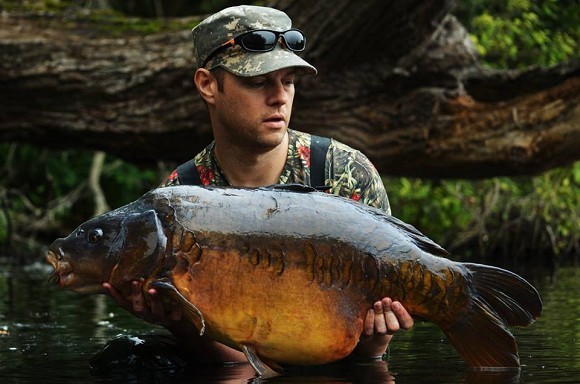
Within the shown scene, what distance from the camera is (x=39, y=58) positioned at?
9031mm

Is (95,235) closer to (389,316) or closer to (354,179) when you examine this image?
(389,316)

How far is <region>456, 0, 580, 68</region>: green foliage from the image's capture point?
11.4m

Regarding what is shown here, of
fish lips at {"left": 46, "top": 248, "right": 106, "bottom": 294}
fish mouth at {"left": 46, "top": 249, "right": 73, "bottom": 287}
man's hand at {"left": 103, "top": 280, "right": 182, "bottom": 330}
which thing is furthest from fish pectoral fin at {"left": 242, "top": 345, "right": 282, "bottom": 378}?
fish mouth at {"left": 46, "top": 249, "right": 73, "bottom": 287}

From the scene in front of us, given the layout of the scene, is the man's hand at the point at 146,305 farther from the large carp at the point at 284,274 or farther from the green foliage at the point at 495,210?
the green foliage at the point at 495,210

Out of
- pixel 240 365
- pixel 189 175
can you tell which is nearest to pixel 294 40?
pixel 189 175

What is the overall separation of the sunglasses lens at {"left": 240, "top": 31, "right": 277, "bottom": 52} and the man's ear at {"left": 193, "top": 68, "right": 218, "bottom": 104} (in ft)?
0.88

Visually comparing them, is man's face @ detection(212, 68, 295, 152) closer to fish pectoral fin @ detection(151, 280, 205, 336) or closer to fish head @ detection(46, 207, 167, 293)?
fish head @ detection(46, 207, 167, 293)

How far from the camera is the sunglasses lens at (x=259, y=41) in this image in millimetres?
5258

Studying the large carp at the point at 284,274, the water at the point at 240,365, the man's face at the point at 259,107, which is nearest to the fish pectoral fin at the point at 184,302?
the large carp at the point at 284,274

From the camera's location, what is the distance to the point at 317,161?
5523 mm

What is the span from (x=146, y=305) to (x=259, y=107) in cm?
Result: 111

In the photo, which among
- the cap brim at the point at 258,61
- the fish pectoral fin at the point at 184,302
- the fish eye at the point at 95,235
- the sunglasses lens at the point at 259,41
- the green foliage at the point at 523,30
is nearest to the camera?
the fish pectoral fin at the point at 184,302

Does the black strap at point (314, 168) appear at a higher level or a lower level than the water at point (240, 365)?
higher

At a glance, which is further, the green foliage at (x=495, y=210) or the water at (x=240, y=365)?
the green foliage at (x=495, y=210)
